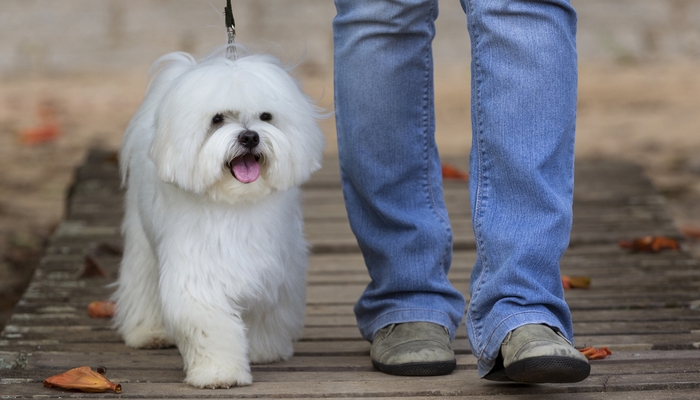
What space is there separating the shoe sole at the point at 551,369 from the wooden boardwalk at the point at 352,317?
0.54 feet

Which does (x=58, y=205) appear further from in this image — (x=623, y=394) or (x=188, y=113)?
(x=623, y=394)

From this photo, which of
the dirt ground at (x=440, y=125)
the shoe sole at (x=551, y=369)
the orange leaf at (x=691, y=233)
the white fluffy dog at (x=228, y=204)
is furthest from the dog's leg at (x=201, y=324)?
the orange leaf at (x=691, y=233)

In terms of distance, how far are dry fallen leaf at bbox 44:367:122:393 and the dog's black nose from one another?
25.6 inches

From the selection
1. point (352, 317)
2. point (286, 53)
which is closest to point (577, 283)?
point (352, 317)

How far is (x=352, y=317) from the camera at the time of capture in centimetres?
308

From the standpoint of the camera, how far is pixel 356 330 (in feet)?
9.66

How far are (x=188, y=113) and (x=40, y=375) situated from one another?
78 cm

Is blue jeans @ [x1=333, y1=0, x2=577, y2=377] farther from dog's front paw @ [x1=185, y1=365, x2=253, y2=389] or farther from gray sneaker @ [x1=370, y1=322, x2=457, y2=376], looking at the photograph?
dog's front paw @ [x1=185, y1=365, x2=253, y2=389]

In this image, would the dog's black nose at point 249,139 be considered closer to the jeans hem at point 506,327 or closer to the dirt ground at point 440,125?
the jeans hem at point 506,327

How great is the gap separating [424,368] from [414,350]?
0.05m

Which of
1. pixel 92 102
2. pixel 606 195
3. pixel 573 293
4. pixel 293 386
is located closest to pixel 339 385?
pixel 293 386

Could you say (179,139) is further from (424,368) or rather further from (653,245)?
(653,245)

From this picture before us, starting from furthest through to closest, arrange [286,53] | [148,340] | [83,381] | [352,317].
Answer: [286,53] < [352,317] < [148,340] < [83,381]

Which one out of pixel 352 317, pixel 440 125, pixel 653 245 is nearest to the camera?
pixel 352 317
